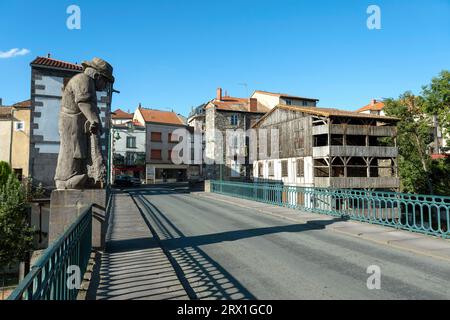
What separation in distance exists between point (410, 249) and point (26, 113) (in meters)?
27.2

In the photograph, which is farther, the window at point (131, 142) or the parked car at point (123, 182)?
the window at point (131, 142)

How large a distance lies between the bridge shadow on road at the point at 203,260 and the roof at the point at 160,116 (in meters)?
45.1

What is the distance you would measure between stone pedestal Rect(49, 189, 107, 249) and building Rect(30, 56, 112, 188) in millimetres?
14201

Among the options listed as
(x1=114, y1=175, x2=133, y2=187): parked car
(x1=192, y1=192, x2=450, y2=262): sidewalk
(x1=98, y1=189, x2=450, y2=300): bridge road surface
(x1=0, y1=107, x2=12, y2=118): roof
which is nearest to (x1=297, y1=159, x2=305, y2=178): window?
(x1=192, y1=192, x2=450, y2=262): sidewalk

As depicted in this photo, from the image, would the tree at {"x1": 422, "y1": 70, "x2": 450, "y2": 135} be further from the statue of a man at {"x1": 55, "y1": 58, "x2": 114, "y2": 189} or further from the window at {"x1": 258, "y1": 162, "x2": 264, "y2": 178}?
the statue of a man at {"x1": 55, "y1": 58, "x2": 114, "y2": 189}

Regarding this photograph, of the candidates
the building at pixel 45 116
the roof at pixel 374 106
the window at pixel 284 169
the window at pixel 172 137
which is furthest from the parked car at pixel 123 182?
the roof at pixel 374 106

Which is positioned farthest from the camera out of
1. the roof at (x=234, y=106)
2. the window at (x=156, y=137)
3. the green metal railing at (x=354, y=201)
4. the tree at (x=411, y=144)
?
the window at (x=156, y=137)

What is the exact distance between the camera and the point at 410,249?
20.7 ft

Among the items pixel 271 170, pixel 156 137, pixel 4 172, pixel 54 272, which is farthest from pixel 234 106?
pixel 54 272

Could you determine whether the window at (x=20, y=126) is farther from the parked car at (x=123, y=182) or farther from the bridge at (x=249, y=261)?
the bridge at (x=249, y=261)

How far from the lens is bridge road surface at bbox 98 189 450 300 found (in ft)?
13.7

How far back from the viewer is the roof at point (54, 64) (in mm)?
19062

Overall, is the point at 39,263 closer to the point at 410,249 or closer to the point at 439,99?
the point at 410,249

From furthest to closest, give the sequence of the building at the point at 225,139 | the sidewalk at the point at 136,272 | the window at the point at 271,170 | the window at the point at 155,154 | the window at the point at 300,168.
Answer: the window at the point at 155,154, the building at the point at 225,139, the window at the point at 271,170, the window at the point at 300,168, the sidewalk at the point at 136,272
